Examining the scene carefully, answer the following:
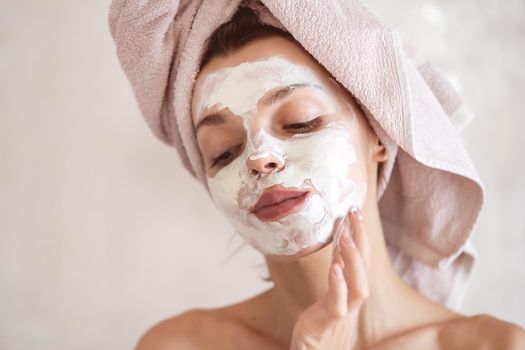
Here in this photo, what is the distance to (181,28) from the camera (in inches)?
36.0

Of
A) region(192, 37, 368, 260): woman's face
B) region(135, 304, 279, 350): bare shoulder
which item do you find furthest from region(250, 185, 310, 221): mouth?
region(135, 304, 279, 350): bare shoulder

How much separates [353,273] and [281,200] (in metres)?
0.14

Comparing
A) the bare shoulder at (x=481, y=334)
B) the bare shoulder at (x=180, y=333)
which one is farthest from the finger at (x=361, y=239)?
the bare shoulder at (x=180, y=333)

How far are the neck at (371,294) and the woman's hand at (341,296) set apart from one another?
0.47 feet

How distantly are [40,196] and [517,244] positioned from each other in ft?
3.58

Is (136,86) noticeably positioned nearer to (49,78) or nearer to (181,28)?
(181,28)

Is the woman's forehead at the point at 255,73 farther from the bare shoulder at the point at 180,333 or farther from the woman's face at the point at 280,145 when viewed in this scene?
the bare shoulder at the point at 180,333

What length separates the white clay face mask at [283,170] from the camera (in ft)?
2.52

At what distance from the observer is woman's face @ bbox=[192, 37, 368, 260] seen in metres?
0.77

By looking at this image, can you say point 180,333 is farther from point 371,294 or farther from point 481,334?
point 481,334

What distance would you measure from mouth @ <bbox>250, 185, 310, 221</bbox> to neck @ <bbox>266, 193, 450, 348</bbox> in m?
0.14

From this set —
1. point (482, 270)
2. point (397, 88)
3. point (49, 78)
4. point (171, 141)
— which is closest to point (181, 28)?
point (171, 141)

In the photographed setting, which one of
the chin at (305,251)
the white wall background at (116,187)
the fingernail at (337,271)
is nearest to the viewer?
the fingernail at (337,271)

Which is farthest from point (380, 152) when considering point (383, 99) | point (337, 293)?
point (337, 293)
